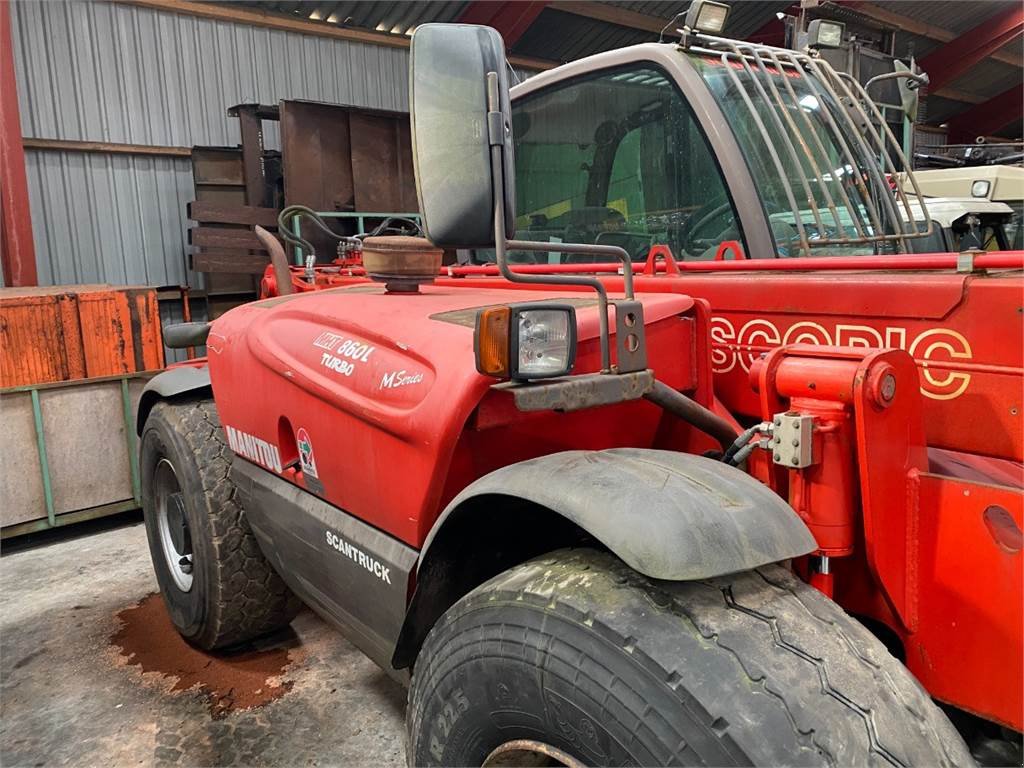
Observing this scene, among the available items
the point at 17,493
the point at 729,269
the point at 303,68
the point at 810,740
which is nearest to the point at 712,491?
the point at 810,740

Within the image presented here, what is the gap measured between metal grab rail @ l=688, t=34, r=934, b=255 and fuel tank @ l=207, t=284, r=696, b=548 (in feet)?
2.34

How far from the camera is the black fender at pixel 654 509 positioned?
3.93 ft

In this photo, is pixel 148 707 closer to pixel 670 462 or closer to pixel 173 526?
pixel 173 526

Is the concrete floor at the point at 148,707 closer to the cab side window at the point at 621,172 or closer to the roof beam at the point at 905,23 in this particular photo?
the cab side window at the point at 621,172

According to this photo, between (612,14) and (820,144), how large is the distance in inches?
385

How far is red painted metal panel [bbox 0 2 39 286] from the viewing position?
6.89 metres

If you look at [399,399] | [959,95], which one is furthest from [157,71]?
[959,95]

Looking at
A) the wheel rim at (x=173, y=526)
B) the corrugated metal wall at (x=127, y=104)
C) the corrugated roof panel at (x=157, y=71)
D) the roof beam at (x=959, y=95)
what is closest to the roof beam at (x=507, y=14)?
the corrugated roof panel at (x=157, y=71)

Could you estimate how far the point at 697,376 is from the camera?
185cm

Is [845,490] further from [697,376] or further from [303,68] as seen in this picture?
[303,68]

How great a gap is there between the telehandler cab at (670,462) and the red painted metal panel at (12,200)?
19.6 ft

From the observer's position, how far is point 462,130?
51.4 inches

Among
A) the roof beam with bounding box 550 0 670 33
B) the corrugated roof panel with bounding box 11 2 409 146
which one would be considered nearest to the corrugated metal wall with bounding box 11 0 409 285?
the corrugated roof panel with bounding box 11 2 409 146

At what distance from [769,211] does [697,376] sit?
0.62 metres
